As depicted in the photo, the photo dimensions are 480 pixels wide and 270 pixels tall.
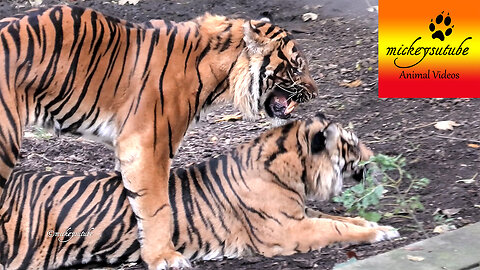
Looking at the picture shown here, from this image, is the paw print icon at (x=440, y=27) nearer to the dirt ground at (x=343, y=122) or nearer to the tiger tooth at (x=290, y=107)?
the dirt ground at (x=343, y=122)

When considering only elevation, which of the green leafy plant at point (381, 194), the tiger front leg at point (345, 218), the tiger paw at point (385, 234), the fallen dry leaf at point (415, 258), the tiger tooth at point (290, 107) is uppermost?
the tiger tooth at point (290, 107)

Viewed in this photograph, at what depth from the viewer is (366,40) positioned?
8086 millimetres

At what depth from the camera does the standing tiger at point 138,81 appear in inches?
175

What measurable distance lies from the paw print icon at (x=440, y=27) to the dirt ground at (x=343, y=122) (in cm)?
63

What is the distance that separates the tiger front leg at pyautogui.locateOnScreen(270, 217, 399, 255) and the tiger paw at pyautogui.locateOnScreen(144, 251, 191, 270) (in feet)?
1.82

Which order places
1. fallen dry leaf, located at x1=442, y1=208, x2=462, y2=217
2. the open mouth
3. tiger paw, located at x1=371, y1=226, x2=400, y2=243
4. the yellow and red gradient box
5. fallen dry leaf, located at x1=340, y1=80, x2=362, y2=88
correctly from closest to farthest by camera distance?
tiger paw, located at x1=371, y1=226, x2=400, y2=243 < fallen dry leaf, located at x1=442, y1=208, x2=462, y2=217 < the open mouth < the yellow and red gradient box < fallen dry leaf, located at x1=340, y1=80, x2=362, y2=88

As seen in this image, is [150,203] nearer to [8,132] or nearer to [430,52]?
[8,132]

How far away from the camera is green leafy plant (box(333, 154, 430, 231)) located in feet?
14.6

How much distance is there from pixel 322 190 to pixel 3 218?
180 cm

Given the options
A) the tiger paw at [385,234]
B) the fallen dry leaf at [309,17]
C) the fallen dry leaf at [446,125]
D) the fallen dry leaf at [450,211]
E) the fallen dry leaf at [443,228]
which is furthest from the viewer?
the fallen dry leaf at [309,17]

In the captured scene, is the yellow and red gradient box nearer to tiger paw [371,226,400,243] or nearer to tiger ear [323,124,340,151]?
tiger ear [323,124,340,151]

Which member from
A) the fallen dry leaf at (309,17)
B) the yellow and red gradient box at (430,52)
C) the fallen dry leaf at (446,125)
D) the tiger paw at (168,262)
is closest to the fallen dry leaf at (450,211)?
the fallen dry leaf at (446,125)

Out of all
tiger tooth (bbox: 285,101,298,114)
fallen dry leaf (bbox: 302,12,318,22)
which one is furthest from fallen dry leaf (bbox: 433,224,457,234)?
fallen dry leaf (bbox: 302,12,318,22)

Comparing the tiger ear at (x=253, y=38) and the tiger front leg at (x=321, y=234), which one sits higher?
the tiger ear at (x=253, y=38)
